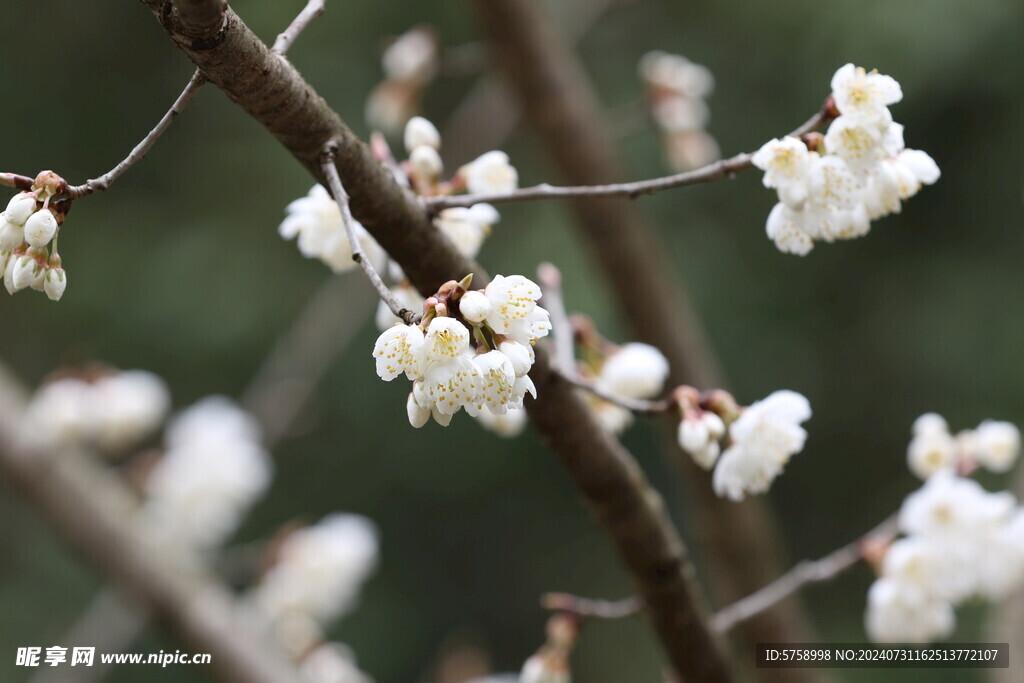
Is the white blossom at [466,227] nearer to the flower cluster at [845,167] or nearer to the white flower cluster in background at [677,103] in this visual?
the flower cluster at [845,167]

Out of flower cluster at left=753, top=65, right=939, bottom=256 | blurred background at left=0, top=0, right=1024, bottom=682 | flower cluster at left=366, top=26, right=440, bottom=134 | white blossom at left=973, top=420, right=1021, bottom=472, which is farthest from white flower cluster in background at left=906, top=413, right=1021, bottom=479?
blurred background at left=0, top=0, right=1024, bottom=682

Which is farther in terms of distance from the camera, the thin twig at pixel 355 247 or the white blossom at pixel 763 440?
the white blossom at pixel 763 440

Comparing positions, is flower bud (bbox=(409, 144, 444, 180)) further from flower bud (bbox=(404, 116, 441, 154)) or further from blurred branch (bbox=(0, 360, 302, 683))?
blurred branch (bbox=(0, 360, 302, 683))

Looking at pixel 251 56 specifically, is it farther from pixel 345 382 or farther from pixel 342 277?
pixel 345 382

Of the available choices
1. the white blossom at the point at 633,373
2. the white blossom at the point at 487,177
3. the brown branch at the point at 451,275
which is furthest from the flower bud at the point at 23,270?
the white blossom at the point at 633,373

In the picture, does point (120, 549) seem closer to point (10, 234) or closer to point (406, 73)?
point (406, 73)

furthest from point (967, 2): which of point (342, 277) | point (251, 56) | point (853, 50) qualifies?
point (251, 56)
